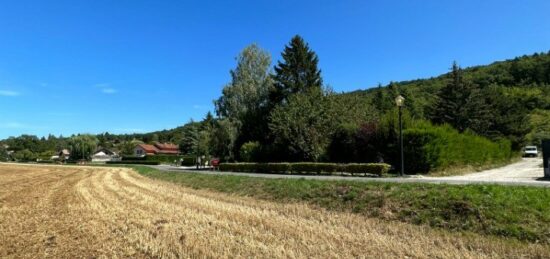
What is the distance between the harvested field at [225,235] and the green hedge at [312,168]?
12654 millimetres

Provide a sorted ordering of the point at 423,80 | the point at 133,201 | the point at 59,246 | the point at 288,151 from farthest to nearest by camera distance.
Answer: the point at 423,80, the point at 288,151, the point at 133,201, the point at 59,246

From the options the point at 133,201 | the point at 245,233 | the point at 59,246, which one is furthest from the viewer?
the point at 133,201

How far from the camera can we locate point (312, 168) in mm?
29922

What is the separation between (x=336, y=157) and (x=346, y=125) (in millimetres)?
2817

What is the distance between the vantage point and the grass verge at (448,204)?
30.7 feet

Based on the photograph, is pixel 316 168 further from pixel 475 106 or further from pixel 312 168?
pixel 475 106

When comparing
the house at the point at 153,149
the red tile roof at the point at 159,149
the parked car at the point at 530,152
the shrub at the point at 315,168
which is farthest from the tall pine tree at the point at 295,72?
the red tile roof at the point at 159,149

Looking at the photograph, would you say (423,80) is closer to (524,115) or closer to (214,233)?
(524,115)

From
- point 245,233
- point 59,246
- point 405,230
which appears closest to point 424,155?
point 405,230

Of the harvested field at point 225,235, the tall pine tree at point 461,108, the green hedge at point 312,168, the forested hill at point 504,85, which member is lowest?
the harvested field at point 225,235

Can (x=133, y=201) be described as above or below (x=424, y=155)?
below

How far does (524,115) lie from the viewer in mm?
66000

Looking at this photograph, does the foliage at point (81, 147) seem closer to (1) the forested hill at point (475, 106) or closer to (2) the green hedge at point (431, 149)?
(1) the forested hill at point (475, 106)

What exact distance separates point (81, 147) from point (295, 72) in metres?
81.0
